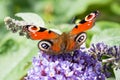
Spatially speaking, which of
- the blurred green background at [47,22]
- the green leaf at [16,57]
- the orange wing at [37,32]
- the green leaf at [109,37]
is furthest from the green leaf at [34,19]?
the orange wing at [37,32]

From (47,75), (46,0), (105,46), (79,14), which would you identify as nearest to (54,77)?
(47,75)

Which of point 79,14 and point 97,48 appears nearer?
point 97,48

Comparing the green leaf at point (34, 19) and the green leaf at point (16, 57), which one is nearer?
the green leaf at point (34, 19)

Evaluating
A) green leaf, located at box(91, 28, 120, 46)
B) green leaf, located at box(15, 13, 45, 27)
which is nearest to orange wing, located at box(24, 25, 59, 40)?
green leaf, located at box(15, 13, 45, 27)

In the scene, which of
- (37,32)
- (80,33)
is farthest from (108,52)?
(37,32)

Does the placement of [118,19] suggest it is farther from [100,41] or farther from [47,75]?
[47,75]

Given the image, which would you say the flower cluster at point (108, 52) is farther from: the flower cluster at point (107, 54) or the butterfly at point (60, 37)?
the butterfly at point (60, 37)
